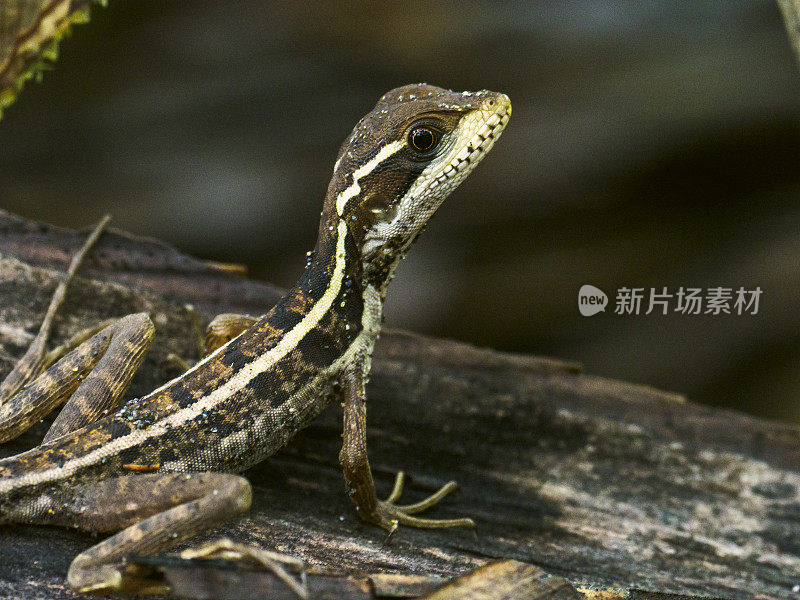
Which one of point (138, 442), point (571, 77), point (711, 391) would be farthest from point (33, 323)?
point (711, 391)

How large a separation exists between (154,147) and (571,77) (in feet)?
14.9

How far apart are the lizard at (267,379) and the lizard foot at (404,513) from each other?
1 centimetres

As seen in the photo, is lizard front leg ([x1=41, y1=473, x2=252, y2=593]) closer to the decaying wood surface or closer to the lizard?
the lizard

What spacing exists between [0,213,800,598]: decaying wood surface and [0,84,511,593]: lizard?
378mm

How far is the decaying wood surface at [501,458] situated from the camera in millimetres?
4691

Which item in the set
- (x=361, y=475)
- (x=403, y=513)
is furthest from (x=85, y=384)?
(x=403, y=513)

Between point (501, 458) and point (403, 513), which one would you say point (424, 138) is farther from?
point (501, 458)

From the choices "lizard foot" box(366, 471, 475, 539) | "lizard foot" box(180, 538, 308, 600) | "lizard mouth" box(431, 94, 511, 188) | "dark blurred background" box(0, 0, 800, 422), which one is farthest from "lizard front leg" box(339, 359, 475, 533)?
"dark blurred background" box(0, 0, 800, 422)

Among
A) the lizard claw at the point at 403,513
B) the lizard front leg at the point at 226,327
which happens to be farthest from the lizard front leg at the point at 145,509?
the lizard front leg at the point at 226,327

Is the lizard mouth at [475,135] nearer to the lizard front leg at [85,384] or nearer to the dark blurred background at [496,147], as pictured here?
the lizard front leg at [85,384]

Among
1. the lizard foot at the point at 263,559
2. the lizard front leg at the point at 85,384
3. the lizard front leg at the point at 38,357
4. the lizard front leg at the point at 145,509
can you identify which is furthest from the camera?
the lizard front leg at the point at 38,357

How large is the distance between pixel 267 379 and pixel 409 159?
1568mm

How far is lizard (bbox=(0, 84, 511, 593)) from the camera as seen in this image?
3883 millimetres

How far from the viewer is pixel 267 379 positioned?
4.42 m
